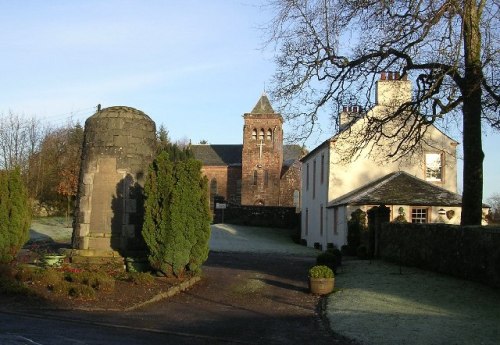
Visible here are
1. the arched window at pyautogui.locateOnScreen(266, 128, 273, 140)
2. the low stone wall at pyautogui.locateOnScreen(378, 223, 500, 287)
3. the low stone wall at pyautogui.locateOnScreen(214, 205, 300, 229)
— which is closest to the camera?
the low stone wall at pyautogui.locateOnScreen(378, 223, 500, 287)

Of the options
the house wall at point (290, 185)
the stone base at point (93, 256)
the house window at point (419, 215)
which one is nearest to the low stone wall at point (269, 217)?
the house wall at point (290, 185)

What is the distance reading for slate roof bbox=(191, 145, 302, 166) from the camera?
267 feet

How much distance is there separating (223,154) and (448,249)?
6609 cm

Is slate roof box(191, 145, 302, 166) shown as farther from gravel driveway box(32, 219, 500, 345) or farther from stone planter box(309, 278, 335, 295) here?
stone planter box(309, 278, 335, 295)

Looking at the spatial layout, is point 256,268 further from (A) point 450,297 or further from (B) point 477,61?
(B) point 477,61

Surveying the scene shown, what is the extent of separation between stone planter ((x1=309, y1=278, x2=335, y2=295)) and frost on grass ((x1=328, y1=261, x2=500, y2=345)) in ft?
1.34

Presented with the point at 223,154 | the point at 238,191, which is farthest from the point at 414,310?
the point at 223,154

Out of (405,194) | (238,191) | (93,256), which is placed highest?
(238,191)

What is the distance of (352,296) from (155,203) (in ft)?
20.1

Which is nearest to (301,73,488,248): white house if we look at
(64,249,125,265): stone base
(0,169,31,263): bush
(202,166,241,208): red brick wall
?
(64,249,125,265): stone base

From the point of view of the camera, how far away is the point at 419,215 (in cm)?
3172

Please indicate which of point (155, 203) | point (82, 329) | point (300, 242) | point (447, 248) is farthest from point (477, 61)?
point (300, 242)

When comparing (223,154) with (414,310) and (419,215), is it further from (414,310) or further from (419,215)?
(414,310)

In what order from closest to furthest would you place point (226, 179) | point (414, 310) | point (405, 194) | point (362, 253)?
point (414, 310) < point (362, 253) < point (405, 194) < point (226, 179)
